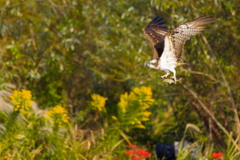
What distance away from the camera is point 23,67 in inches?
336

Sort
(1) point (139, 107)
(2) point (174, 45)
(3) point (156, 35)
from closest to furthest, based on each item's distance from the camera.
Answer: (2) point (174, 45) < (3) point (156, 35) < (1) point (139, 107)

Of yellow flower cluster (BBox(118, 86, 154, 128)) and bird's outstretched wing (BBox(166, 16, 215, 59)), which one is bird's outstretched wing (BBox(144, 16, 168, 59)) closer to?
bird's outstretched wing (BBox(166, 16, 215, 59))

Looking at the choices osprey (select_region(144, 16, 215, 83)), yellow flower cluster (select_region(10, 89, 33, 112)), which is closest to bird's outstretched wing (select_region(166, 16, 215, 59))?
osprey (select_region(144, 16, 215, 83))

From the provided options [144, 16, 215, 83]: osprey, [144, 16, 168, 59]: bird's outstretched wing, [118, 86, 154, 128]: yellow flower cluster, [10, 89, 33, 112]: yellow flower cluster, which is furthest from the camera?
[118, 86, 154, 128]: yellow flower cluster

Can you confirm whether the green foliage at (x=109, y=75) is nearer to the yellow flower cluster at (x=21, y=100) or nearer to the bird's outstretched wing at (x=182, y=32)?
the yellow flower cluster at (x=21, y=100)

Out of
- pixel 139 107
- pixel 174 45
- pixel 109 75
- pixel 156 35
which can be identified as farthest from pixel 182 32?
pixel 109 75

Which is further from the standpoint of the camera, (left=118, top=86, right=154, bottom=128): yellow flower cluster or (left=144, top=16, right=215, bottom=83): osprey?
(left=118, top=86, right=154, bottom=128): yellow flower cluster

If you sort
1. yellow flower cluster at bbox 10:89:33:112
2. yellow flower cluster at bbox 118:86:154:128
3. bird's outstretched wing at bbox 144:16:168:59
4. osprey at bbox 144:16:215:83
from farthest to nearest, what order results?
1. yellow flower cluster at bbox 118:86:154:128
2. yellow flower cluster at bbox 10:89:33:112
3. bird's outstretched wing at bbox 144:16:168:59
4. osprey at bbox 144:16:215:83

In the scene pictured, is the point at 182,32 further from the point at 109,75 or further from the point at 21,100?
the point at 109,75

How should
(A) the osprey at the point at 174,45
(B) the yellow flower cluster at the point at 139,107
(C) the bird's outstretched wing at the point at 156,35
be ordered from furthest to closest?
(B) the yellow flower cluster at the point at 139,107, (C) the bird's outstretched wing at the point at 156,35, (A) the osprey at the point at 174,45

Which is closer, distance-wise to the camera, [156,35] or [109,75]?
[156,35]

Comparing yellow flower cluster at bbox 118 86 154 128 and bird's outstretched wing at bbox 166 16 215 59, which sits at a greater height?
bird's outstretched wing at bbox 166 16 215 59

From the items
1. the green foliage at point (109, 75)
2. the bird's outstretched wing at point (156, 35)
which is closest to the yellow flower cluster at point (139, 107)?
the green foliage at point (109, 75)

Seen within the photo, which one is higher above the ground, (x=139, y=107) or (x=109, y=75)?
(x=109, y=75)
